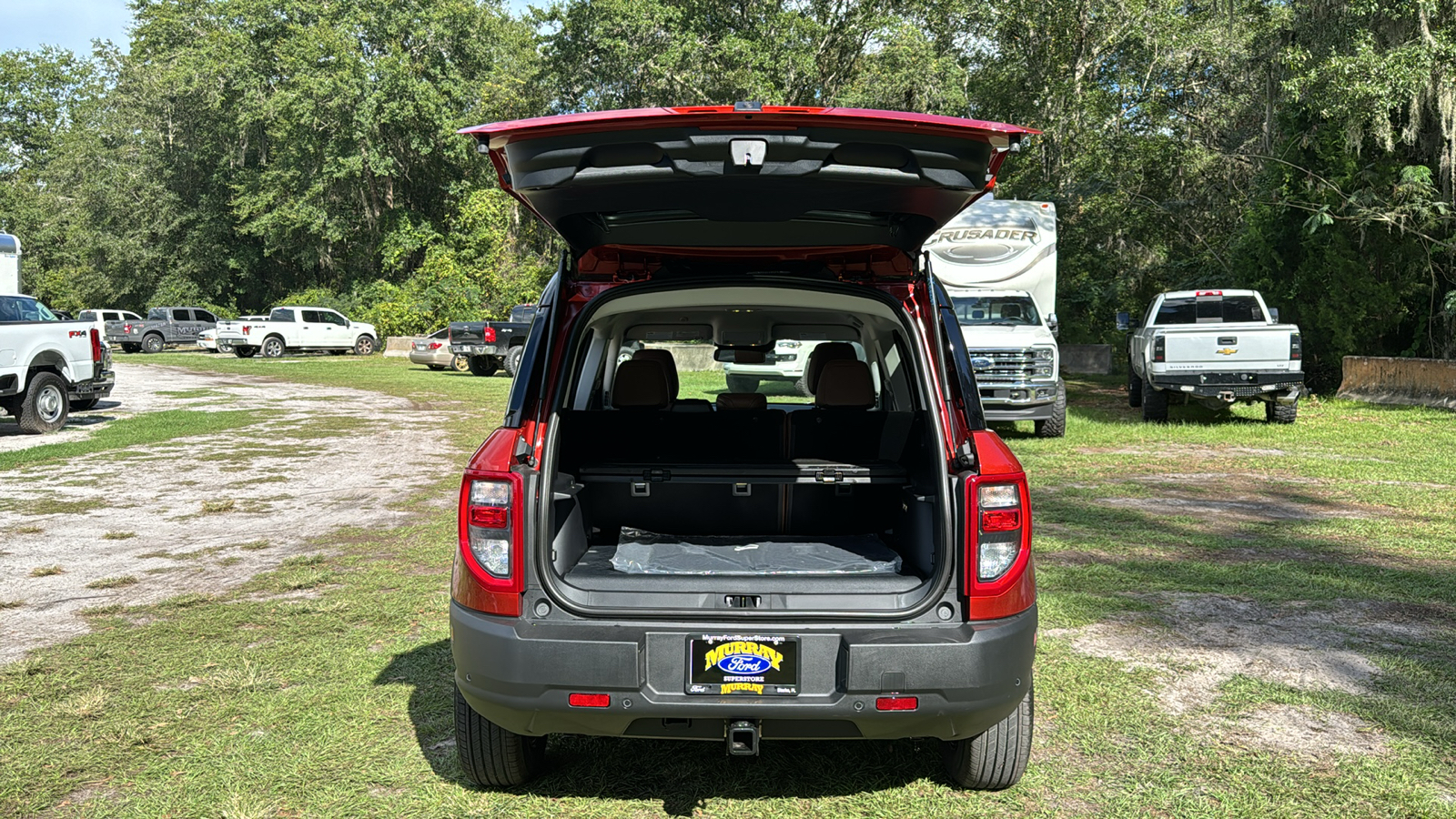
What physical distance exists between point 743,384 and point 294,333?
3811 centimetres

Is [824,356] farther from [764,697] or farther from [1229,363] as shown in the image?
[1229,363]

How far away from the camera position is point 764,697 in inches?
129

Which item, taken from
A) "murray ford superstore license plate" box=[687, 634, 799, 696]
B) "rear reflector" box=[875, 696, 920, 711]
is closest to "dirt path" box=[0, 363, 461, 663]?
"murray ford superstore license plate" box=[687, 634, 799, 696]

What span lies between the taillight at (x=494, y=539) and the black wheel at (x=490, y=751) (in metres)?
0.43

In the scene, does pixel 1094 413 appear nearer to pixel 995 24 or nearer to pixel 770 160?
pixel 770 160

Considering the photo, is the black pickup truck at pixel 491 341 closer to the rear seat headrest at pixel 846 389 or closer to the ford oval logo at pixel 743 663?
the rear seat headrest at pixel 846 389

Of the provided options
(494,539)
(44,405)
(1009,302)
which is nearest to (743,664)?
(494,539)

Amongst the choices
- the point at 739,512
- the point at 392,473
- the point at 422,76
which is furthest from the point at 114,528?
the point at 422,76

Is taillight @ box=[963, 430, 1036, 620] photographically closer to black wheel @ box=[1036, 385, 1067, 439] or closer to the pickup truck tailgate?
black wheel @ box=[1036, 385, 1067, 439]

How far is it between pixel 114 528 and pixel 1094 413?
14.6 m

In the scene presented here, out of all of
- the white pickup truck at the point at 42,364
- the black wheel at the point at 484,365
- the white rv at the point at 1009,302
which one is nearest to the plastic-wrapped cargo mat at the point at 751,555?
the white rv at the point at 1009,302

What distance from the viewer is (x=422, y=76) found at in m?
48.2

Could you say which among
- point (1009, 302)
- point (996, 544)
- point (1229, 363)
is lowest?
point (996, 544)

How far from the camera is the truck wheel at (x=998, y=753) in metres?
3.69
